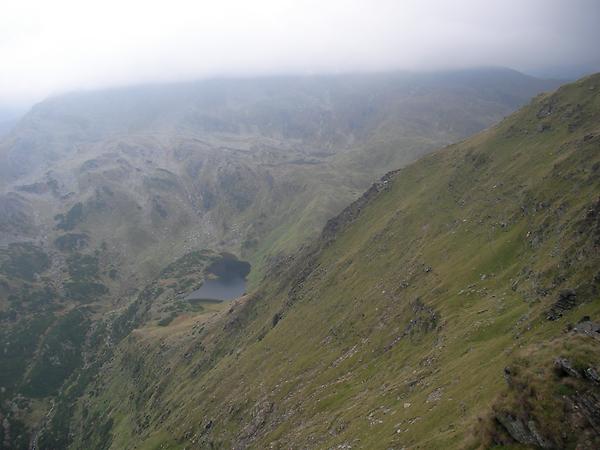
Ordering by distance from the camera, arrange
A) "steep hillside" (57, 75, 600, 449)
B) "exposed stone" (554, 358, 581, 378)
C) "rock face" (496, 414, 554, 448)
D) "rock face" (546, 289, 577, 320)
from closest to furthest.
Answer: "rock face" (496, 414, 554, 448), "exposed stone" (554, 358, 581, 378), "steep hillside" (57, 75, 600, 449), "rock face" (546, 289, 577, 320)

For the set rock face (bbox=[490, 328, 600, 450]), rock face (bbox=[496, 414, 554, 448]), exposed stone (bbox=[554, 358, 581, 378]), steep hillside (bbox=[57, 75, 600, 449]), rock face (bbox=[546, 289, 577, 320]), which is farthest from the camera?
rock face (bbox=[546, 289, 577, 320])

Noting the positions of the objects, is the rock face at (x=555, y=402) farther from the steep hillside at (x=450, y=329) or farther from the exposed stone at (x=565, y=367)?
the steep hillside at (x=450, y=329)

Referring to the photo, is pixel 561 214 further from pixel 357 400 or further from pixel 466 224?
pixel 357 400

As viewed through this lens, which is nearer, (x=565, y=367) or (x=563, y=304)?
(x=565, y=367)

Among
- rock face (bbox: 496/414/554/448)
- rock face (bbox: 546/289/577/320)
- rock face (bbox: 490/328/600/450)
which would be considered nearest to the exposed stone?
rock face (bbox: 490/328/600/450)

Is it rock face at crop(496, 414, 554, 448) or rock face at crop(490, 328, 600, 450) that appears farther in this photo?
rock face at crop(496, 414, 554, 448)

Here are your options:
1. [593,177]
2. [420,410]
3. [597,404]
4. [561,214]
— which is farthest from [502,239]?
[597,404]

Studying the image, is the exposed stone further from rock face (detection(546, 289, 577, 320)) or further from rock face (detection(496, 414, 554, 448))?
rock face (detection(546, 289, 577, 320))

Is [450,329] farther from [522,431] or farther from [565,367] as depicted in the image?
[522,431]

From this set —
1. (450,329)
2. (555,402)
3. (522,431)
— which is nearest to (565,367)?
(555,402)
